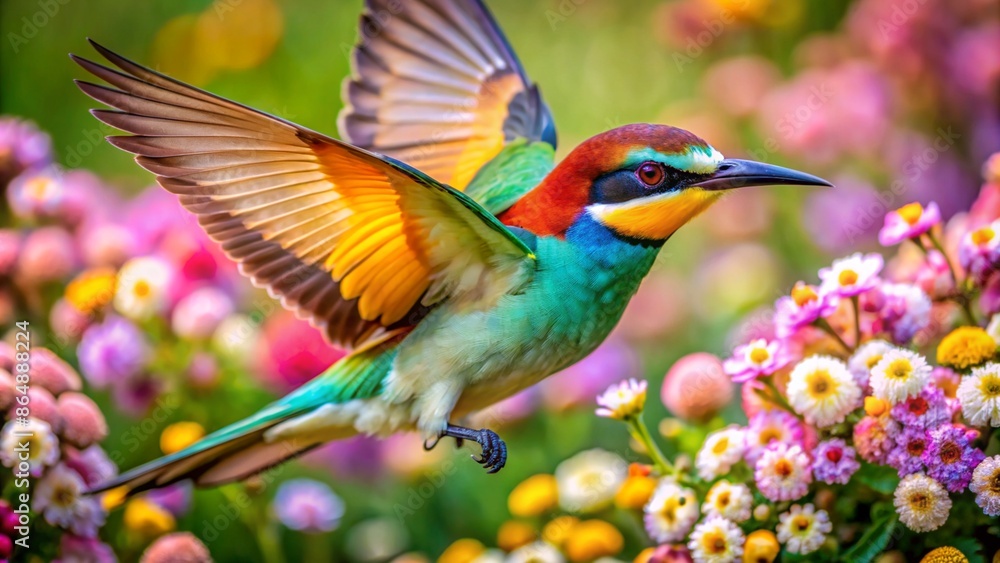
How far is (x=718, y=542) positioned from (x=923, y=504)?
0.30 metres

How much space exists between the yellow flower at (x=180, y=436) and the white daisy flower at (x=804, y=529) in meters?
1.19

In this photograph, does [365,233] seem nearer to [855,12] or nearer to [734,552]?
[734,552]

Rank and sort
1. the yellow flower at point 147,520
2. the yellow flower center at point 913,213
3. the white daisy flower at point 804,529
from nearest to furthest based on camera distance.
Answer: the white daisy flower at point 804,529, the yellow flower center at point 913,213, the yellow flower at point 147,520

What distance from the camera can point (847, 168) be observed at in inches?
122

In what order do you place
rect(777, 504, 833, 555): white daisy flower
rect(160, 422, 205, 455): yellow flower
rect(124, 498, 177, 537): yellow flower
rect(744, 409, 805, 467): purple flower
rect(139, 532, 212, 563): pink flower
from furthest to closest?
rect(160, 422, 205, 455): yellow flower, rect(124, 498, 177, 537): yellow flower, rect(139, 532, 212, 563): pink flower, rect(744, 409, 805, 467): purple flower, rect(777, 504, 833, 555): white daisy flower

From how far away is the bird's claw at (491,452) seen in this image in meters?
1.80

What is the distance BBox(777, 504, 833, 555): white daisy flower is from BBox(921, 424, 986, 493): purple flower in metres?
0.17

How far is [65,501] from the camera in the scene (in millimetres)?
1836

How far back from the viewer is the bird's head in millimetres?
1758

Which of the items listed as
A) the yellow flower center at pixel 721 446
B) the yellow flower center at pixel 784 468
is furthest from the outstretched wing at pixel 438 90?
the yellow flower center at pixel 784 468

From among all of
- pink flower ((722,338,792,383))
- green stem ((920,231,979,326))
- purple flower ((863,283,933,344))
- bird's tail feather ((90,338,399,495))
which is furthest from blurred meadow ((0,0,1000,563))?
green stem ((920,231,979,326))

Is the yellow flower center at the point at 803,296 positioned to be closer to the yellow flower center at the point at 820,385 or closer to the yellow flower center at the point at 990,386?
the yellow flower center at the point at 820,385

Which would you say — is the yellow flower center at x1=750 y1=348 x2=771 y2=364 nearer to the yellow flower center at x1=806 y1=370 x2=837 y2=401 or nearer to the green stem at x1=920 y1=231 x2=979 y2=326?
the yellow flower center at x1=806 y1=370 x2=837 y2=401

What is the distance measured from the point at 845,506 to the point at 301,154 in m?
0.97
